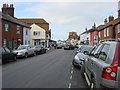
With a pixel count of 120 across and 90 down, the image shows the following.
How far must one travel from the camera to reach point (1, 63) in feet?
41.3

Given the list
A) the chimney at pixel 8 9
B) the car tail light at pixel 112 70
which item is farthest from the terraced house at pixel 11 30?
the car tail light at pixel 112 70

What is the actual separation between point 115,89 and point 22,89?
3337 millimetres

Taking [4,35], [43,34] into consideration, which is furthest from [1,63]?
[43,34]

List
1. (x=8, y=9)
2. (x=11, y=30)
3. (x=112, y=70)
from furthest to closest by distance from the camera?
(x=8, y=9)
(x=11, y=30)
(x=112, y=70)

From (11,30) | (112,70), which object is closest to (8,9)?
(11,30)

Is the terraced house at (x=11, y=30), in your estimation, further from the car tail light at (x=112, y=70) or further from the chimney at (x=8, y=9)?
the car tail light at (x=112, y=70)

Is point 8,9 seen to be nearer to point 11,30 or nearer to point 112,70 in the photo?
point 11,30

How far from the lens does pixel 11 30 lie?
27.1m

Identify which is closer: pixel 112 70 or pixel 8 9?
pixel 112 70

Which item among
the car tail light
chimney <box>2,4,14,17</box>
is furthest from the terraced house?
the car tail light

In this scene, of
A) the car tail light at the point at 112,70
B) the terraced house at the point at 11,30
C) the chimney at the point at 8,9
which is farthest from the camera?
the chimney at the point at 8,9

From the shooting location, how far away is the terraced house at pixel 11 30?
24777 millimetres

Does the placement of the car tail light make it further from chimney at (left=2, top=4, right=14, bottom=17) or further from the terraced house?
chimney at (left=2, top=4, right=14, bottom=17)

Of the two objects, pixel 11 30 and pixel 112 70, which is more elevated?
pixel 11 30
